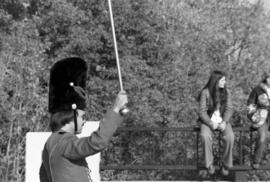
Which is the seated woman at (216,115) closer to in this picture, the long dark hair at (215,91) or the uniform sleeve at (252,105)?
the long dark hair at (215,91)

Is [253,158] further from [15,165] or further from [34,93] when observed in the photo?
[34,93]

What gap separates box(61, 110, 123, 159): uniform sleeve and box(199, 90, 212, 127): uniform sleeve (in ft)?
17.6

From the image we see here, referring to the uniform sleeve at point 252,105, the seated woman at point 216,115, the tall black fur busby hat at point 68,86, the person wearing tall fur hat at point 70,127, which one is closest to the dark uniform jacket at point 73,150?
the person wearing tall fur hat at point 70,127

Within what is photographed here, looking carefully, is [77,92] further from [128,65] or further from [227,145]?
[128,65]

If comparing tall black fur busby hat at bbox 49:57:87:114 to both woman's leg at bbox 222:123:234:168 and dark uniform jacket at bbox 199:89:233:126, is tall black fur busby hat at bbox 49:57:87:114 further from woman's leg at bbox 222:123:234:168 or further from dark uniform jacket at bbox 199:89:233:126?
woman's leg at bbox 222:123:234:168

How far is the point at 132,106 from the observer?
17156mm

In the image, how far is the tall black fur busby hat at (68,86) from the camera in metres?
3.99

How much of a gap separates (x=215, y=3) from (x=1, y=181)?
689 inches

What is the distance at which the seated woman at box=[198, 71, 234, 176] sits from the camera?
350 inches

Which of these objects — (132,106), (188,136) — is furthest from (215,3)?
(188,136)

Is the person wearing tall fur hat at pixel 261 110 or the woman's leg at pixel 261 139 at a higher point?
the person wearing tall fur hat at pixel 261 110

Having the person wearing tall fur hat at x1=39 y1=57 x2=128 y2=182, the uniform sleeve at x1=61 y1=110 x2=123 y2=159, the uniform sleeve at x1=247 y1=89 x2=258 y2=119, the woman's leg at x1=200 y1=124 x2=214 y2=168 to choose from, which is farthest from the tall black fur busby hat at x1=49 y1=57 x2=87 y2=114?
the uniform sleeve at x1=247 y1=89 x2=258 y2=119

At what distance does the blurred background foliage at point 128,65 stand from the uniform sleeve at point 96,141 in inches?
279

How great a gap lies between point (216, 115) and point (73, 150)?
5.56m
